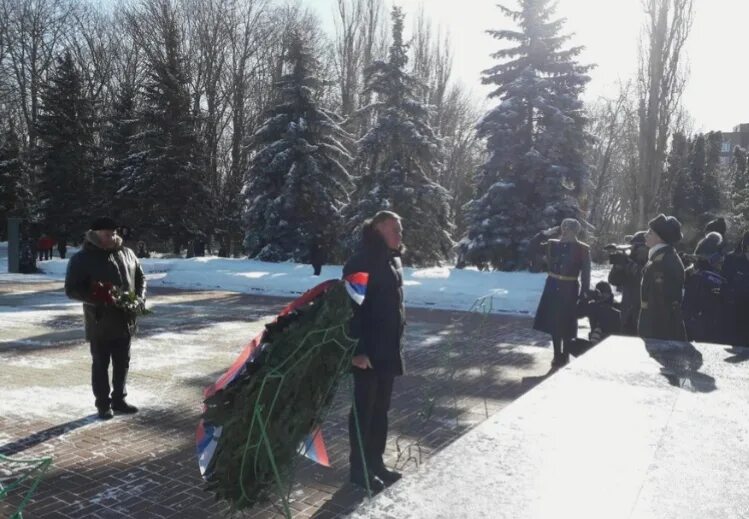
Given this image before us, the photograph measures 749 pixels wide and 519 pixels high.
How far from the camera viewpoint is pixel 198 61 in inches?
1331

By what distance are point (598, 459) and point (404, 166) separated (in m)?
20.1

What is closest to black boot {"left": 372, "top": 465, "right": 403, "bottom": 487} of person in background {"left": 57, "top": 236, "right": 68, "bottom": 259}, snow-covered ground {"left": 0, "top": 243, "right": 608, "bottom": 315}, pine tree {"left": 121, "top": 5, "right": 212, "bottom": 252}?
snow-covered ground {"left": 0, "top": 243, "right": 608, "bottom": 315}

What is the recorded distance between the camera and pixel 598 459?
7.81 ft

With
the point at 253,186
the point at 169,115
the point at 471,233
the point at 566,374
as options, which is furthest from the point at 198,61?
the point at 566,374

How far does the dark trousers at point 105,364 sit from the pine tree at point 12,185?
33328 mm

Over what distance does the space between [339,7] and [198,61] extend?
9.34 m

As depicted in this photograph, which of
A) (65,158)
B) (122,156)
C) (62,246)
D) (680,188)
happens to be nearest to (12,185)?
(65,158)

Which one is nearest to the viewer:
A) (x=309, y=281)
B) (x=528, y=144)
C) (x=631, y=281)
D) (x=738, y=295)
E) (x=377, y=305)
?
(x=377, y=305)

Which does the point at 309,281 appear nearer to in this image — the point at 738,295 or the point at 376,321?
the point at 738,295

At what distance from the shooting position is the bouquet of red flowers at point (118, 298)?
5.25 metres

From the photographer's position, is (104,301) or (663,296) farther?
(663,296)

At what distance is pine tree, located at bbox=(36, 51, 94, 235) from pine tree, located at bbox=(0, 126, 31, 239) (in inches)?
96.0

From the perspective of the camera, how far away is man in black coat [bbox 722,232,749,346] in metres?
6.55

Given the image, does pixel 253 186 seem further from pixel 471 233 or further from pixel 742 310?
pixel 742 310
